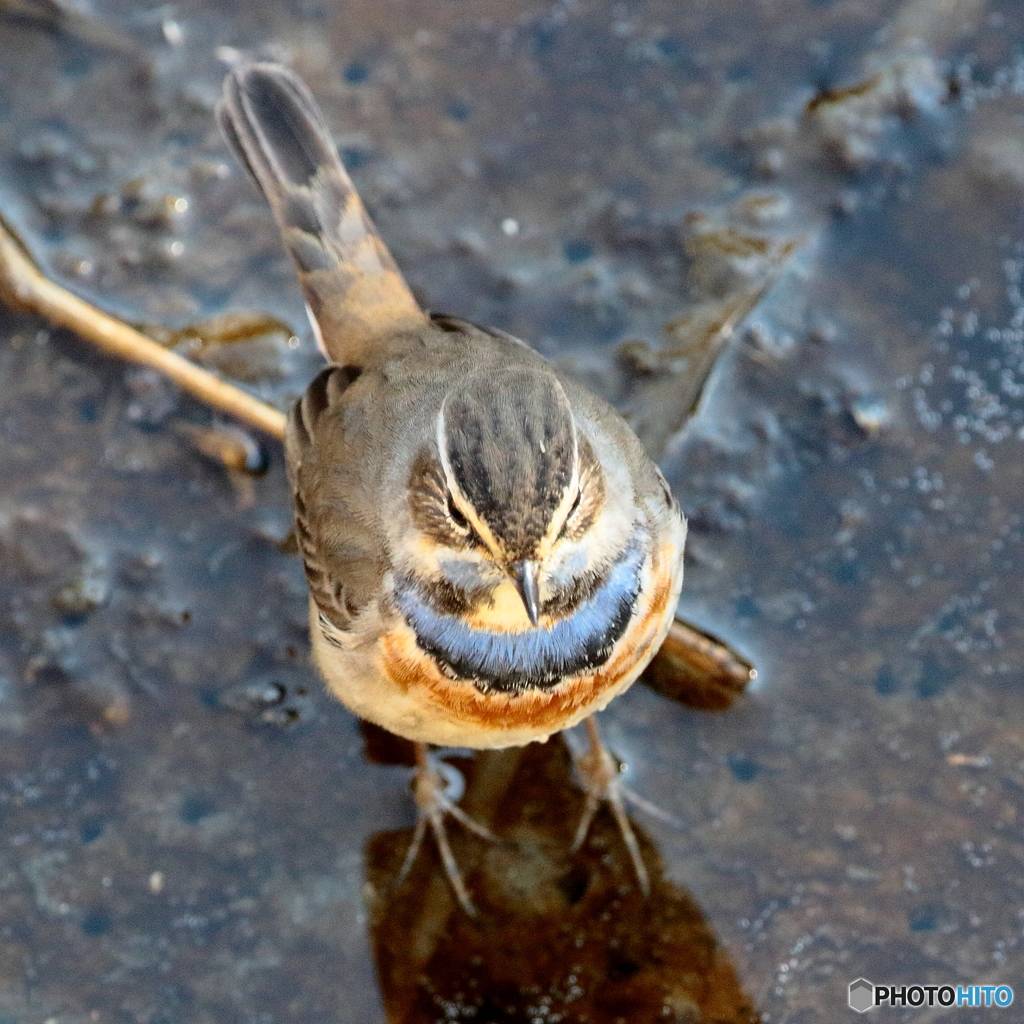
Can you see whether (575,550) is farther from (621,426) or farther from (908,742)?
(908,742)

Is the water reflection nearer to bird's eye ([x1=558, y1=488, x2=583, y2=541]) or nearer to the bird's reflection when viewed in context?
the bird's reflection

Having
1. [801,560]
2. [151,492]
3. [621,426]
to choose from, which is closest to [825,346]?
[801,560]

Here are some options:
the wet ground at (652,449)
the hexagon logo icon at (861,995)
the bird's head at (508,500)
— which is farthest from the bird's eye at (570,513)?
the hexagon logo icon at (861,995)

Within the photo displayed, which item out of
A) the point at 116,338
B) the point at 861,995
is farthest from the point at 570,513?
the point at 116,338

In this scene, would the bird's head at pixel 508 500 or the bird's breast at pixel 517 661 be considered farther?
the bird's breast at pixel 517 661

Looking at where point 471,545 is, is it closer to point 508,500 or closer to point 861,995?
point 508,500
